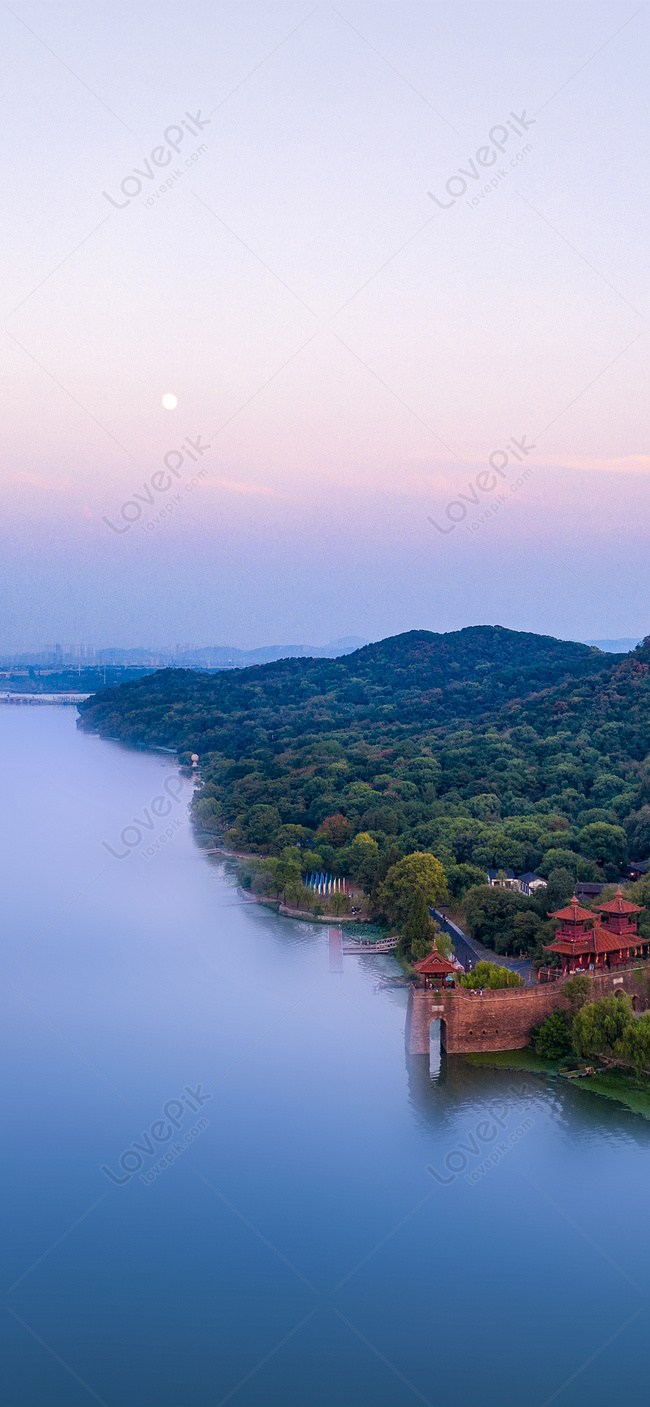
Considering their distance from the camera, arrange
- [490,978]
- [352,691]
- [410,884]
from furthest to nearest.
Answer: [352,691], [410,884], [490,978]

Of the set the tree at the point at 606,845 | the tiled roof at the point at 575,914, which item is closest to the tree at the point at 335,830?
the tree at the point at 606,845

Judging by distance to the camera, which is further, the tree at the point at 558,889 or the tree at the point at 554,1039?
the tree at the point at 558,889

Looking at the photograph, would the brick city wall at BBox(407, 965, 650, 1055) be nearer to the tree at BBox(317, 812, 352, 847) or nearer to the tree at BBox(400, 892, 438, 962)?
the tree at BBox(400, 892, 438, 962)

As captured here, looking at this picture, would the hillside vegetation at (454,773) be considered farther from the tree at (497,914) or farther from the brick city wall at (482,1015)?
the brick city wall at (482,1015)

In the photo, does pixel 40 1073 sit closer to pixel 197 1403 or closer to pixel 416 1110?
pixel 416 1110

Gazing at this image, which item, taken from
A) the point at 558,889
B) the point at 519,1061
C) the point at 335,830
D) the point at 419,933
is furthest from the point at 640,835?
the point at 519,1061
